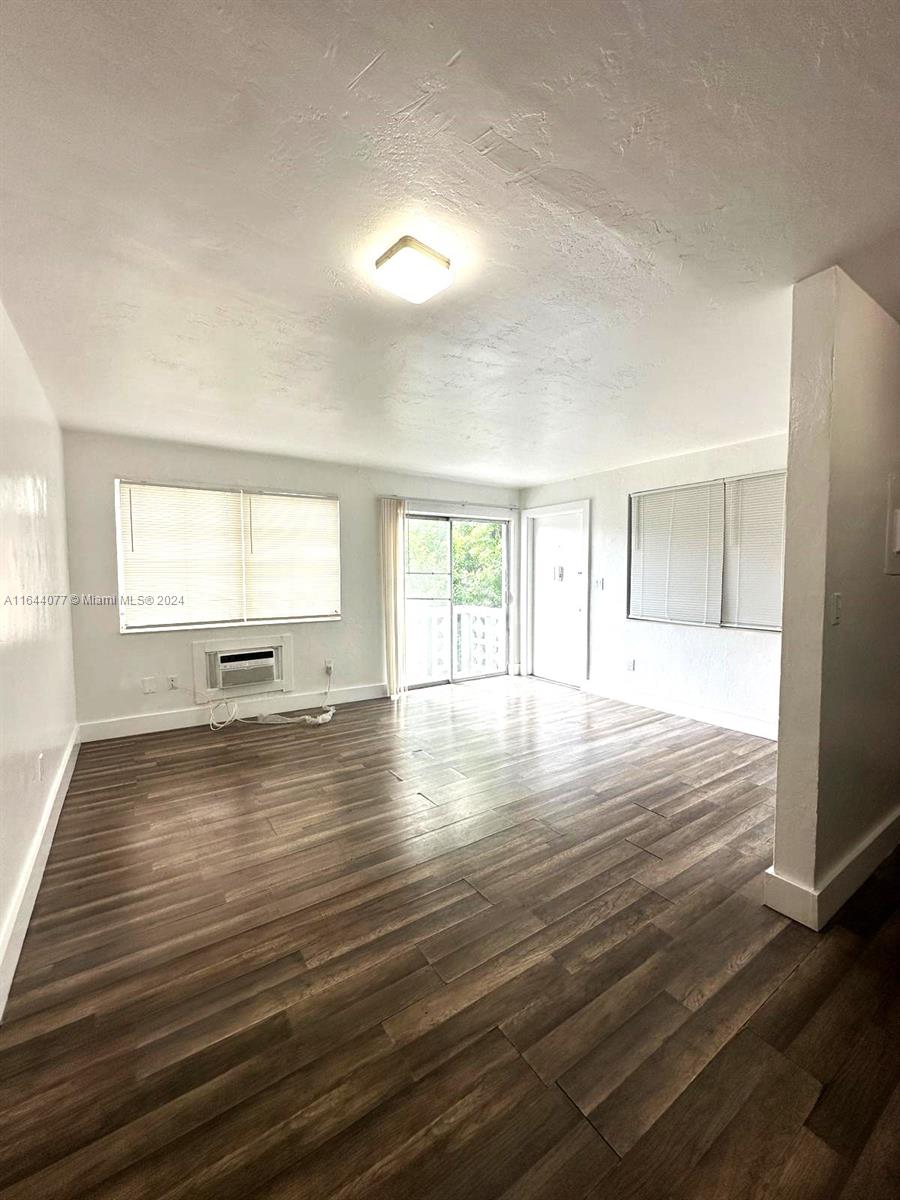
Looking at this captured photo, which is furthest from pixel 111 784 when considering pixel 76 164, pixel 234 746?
pixel 76 164

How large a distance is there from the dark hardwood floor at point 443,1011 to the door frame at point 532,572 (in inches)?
112

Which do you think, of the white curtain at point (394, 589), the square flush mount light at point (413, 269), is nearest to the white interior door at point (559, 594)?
the white curtain at point (394, 589)

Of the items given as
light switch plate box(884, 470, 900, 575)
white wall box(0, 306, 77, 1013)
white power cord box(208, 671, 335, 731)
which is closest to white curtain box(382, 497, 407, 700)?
white power cord box(208, 671, 335, 731)

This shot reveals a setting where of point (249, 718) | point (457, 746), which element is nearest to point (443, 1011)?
point (457, 746)

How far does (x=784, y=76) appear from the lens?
3.51 feet

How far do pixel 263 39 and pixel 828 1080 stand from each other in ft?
9.32

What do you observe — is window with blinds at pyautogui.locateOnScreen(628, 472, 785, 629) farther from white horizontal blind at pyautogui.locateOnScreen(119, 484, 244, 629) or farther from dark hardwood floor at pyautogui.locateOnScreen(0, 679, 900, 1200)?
white horizontal blind at pyautogui.locateOnScreen(119, 484, 244, 629)

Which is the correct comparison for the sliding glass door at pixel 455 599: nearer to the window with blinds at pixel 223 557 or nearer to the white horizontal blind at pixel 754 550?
the window with blinds at pixel 223 557

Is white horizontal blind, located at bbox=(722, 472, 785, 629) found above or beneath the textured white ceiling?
beneath

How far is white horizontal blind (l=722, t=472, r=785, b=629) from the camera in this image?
3.92m

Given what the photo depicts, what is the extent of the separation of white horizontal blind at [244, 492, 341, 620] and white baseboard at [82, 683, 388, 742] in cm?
81

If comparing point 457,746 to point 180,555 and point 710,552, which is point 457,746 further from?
point 180,555

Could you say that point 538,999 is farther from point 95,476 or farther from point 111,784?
point 95,476

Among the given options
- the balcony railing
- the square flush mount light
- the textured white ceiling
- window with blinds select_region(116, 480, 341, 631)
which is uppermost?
the textured white ceiling
